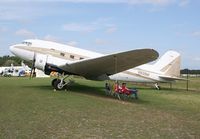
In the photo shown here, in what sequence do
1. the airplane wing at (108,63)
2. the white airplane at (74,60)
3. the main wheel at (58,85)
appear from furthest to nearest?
the main wheel at (58,85)
the white airplane at (74,60)
the airplane wing at (108,63)

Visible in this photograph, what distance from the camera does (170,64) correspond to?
2742cm

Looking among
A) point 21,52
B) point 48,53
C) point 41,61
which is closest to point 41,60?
point 41,61

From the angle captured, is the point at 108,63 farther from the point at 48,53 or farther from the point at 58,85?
the point at 48,53

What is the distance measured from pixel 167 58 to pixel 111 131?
19.9m

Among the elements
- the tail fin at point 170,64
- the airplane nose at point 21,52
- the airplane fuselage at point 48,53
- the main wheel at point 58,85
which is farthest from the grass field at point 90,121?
the tail fin at point 170,64

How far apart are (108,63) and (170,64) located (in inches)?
407

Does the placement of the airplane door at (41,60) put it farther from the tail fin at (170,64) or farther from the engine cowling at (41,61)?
the tail fin at (170,64)

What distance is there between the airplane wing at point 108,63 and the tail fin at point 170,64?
23.7 feet

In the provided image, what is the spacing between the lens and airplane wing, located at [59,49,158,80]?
16234 mm

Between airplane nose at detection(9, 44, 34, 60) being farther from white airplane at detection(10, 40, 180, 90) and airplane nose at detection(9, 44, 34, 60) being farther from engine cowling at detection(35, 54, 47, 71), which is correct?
engine cowling at detection(35, 54, 47, 71)

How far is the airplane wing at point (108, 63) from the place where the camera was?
639 inches

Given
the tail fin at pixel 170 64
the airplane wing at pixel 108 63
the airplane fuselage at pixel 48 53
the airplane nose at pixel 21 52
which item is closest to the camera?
the airplane wing at pixel 108 63

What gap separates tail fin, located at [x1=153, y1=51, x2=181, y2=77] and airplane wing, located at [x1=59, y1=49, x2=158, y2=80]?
23.7ft

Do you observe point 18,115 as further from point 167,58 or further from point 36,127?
point 167,58
